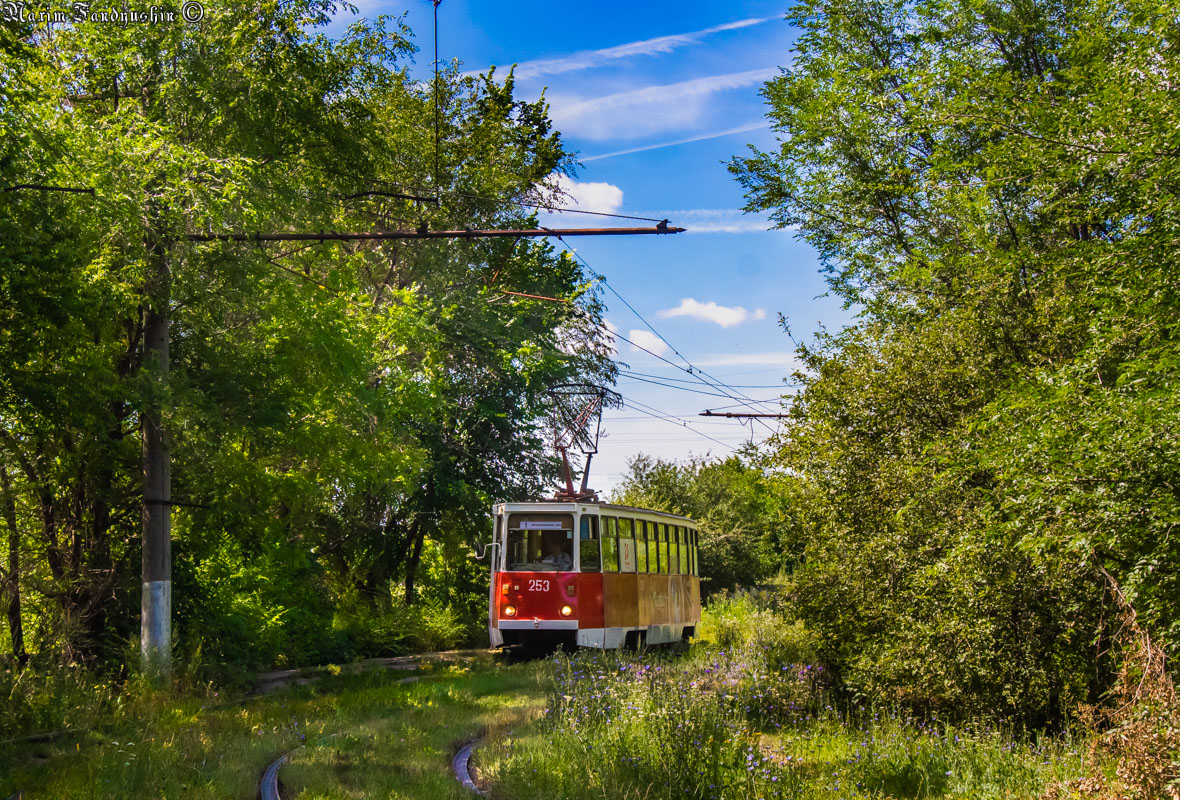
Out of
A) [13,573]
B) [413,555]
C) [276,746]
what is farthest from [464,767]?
[413,555]

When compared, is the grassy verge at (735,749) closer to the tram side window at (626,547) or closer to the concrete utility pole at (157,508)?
the tram side window at (626,547)

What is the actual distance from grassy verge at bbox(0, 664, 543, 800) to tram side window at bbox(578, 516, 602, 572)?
3240mm

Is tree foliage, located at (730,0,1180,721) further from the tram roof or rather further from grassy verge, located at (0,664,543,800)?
grassy verge, located at (0,664,543,800)

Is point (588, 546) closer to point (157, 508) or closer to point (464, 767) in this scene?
point (157, 508)

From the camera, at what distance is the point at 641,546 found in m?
19.9

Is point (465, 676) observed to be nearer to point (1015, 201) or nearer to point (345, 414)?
point (345, 414)

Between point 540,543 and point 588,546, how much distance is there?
88 cm

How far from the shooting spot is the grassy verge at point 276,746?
27.0ft

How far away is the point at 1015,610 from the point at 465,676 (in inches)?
363

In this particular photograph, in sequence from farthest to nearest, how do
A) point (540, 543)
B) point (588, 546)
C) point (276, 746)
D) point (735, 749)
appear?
point (540, 543) < point (588, 546) < point (276, 746) < point (735, 749)

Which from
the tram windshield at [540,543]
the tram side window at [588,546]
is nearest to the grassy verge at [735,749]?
the tram side window at [588,546]

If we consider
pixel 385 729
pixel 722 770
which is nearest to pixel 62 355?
pixel 385 729

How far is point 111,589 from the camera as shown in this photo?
1530cm

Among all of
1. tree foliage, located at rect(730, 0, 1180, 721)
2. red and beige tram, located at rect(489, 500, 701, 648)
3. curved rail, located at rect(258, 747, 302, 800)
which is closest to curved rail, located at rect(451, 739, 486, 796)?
curved rail, located at rect(258, 747, 302, 800)
